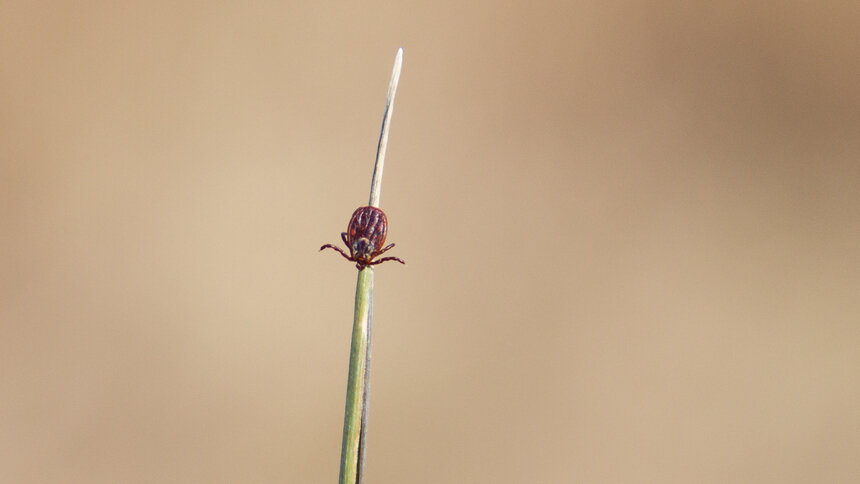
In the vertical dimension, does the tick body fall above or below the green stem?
above

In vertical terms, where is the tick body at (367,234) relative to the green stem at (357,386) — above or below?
above

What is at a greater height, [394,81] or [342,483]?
[394,81]

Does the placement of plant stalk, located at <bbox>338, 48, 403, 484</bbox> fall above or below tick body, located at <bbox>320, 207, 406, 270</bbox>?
below

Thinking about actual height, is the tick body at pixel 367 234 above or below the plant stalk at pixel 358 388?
above
